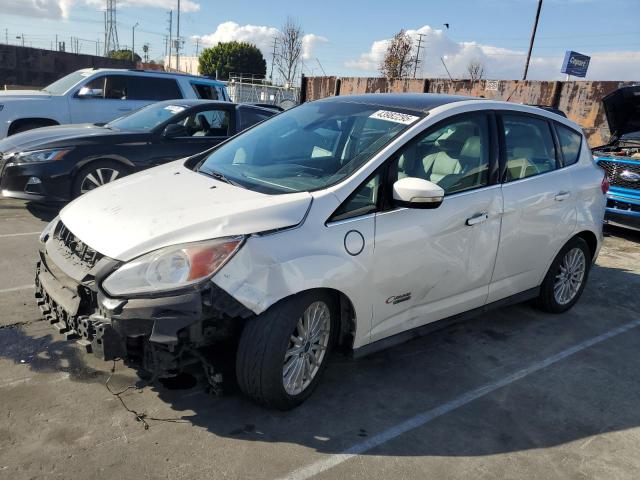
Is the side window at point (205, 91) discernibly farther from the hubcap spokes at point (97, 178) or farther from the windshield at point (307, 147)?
Answer: the windshield at point (307, 147)

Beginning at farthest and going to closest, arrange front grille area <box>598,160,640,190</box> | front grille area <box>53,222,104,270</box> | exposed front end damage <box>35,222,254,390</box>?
1. front grille area <box>598,160,640,190</box>
2. front grille area <box>53,222,104,270</box>
3. exposed front end damage <box>35,222,254,390</box>

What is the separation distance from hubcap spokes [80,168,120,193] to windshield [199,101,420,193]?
3316 millimetres

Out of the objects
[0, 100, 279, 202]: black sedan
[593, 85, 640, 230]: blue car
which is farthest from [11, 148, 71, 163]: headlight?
[593, 85, 640, 230]: blue car

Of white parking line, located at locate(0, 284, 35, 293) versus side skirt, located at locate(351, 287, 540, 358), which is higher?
side skirt, located at locate(351, 287, 540, 358)

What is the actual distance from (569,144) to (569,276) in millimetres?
1170

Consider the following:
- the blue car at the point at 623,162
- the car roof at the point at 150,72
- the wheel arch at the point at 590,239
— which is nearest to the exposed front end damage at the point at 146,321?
the wheel arch at the point at 590,239

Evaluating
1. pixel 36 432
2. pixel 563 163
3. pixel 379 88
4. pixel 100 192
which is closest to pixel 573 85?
pixel 379 88

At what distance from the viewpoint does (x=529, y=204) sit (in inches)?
161

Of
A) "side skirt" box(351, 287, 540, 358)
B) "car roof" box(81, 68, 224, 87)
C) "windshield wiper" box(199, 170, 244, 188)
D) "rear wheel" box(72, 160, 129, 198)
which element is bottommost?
"side skirt" box(351, 287, 540, 358)

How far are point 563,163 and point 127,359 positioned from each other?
12.4 feet

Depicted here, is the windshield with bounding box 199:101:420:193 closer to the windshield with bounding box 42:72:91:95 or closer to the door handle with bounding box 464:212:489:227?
the door handle with bounding box 464:212:489:227

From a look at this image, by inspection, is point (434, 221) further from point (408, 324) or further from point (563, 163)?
point (563, 163)

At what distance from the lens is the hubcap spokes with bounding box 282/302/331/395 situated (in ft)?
9.64

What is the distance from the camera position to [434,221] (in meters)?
3.40
